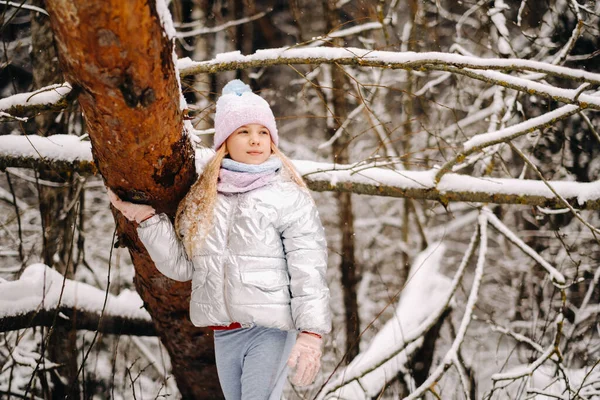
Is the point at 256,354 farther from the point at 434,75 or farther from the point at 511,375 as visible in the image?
the point at 434,75

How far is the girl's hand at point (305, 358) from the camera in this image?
1.59 meters

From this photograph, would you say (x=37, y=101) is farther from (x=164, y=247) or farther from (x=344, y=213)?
(x=344, y=213)

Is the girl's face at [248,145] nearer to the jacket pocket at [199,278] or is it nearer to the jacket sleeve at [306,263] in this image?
the jacket sleeve at [306,263]

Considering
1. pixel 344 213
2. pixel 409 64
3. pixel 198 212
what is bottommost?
pixel 344 213

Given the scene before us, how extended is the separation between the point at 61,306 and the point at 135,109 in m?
1.74

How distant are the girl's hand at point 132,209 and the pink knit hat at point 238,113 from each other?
426 mm

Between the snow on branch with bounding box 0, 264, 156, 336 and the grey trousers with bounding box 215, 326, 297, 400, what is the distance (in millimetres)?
578

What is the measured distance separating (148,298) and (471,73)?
168 cm

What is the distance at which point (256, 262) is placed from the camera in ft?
5.52

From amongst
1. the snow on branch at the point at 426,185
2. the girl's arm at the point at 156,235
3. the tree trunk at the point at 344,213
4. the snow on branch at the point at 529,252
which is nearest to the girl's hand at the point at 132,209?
the girl's arm at the point at 156,235

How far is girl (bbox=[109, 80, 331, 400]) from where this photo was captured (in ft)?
5.36

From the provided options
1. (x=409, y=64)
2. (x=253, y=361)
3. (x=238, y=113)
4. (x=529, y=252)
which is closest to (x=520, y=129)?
(x=409, y=64)

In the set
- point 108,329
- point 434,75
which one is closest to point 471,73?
point 108,329

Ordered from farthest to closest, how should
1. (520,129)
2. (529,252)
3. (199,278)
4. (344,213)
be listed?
(344,213) < (529,252) < (520,129) < (199,278)
